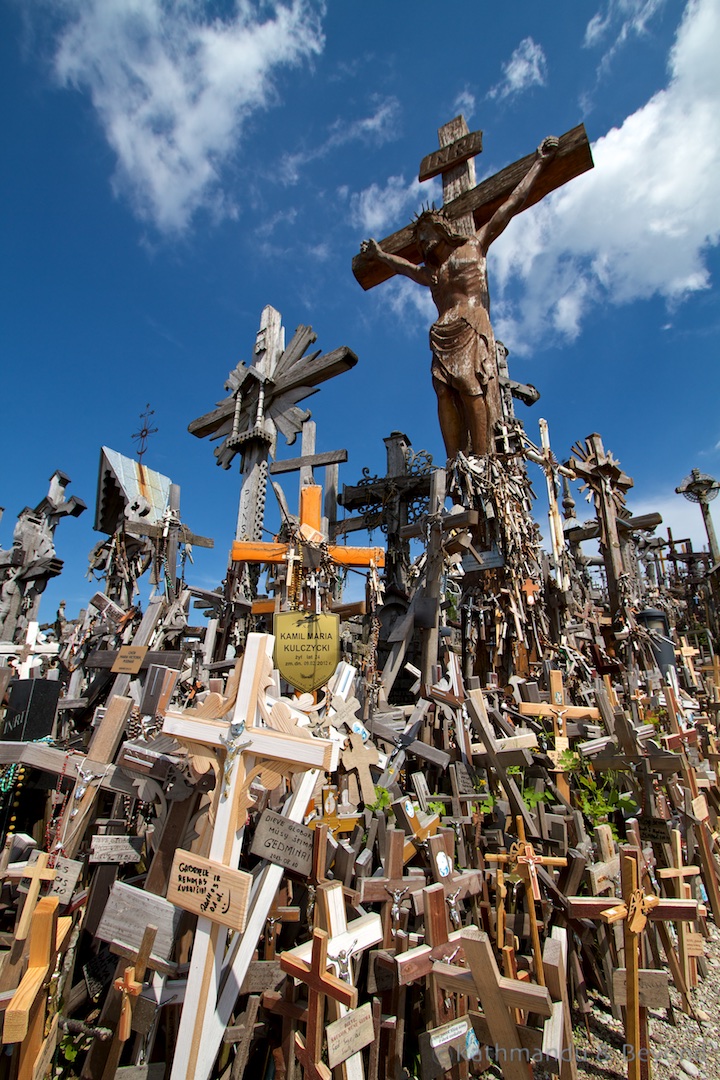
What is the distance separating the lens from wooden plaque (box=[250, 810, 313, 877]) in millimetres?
2465

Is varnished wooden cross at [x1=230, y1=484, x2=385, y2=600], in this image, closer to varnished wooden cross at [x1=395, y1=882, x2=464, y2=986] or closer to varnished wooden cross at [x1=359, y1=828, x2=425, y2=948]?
varnished wooden cross at [x1=359, y1=828, x2=425, y2=948]

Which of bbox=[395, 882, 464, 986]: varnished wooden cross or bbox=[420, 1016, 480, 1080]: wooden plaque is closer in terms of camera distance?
bbox=[420, 1016, 480, 1080]: wooden plaque

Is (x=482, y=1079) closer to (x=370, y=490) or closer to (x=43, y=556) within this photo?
(x=370, y=490)

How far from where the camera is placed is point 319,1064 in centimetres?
207

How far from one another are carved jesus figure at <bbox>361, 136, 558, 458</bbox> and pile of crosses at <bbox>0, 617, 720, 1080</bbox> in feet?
18.5

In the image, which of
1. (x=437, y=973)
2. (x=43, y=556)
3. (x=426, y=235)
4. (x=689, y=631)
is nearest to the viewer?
(x=437, y=973)

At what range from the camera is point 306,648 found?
4027 mm

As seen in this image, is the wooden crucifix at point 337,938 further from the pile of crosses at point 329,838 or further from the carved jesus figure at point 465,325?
the carved jesus figure at point 465,325

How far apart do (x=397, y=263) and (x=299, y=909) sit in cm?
998

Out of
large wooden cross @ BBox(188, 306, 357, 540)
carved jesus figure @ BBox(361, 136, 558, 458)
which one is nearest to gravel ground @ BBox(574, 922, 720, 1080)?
large wooden cross @ BBox(188, 306, 357, 540)

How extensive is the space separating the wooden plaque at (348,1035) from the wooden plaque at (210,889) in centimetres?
54

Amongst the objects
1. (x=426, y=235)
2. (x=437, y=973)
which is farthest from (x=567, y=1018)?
(x=426, y=235)

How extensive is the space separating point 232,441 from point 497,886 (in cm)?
599

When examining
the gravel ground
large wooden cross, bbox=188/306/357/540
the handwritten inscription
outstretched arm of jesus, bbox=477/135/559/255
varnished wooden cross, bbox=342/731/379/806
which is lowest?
the gravel ground
